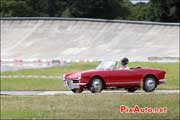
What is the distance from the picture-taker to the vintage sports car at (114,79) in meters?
3.19

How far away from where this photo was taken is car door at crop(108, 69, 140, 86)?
320 cm

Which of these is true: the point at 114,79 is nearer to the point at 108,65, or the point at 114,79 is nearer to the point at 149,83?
the point at 108,65

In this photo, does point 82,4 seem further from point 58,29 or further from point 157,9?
point 58,29

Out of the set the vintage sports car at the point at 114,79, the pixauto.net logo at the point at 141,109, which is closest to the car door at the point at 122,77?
the vintage sports car at the point at 114,79

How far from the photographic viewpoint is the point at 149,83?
3.27 meters

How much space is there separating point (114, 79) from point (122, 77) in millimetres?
56

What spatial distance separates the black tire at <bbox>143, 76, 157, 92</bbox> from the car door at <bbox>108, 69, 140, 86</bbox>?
0.24ft

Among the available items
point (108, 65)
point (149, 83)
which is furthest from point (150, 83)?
point (108, 65)

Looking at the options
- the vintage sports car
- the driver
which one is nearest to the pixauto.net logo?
the vintage sports car

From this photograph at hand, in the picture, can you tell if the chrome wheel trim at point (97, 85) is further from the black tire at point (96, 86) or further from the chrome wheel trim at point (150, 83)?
the chrome wheel trim at point (150, 83)

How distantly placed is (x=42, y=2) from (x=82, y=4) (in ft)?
1.11

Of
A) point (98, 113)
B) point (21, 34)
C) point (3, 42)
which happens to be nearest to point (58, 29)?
point (21, 34)

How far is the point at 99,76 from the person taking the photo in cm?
331

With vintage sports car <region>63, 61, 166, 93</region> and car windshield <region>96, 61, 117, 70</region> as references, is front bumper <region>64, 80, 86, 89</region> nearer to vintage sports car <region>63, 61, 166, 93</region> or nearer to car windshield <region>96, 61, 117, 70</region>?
vintage sports car <region>63, 61, 166, 93</region>
